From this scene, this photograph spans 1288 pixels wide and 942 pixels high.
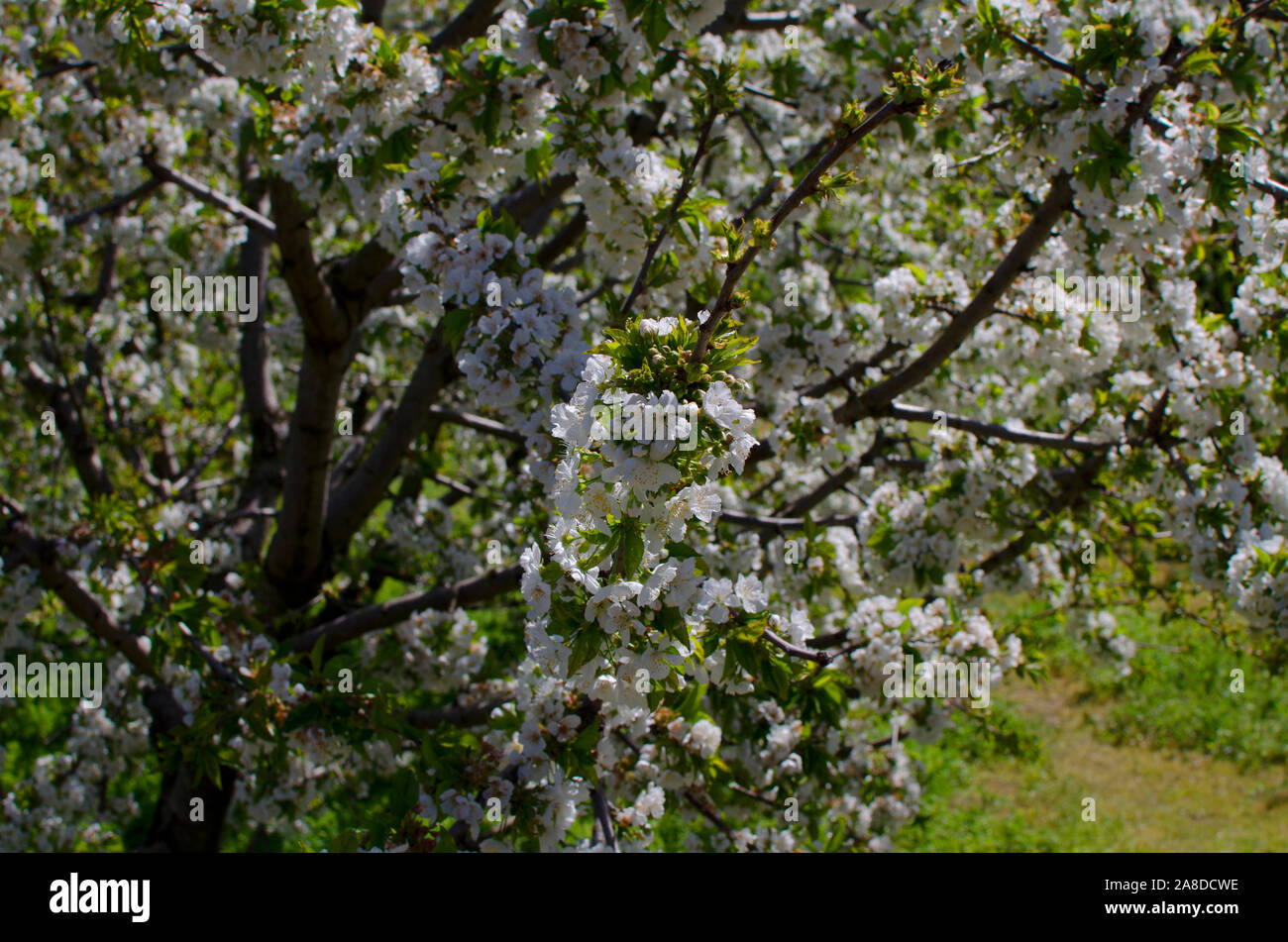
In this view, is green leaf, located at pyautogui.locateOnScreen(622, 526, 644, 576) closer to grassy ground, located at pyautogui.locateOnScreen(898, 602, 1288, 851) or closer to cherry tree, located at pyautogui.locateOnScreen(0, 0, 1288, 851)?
cherry tree, located at pyautogui.locateOnScreen(0, 0, 1288, 851)

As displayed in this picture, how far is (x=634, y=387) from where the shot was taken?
1.62 meters

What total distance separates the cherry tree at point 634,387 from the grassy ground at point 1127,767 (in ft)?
6.21

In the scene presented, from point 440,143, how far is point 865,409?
1654mm

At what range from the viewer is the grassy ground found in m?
5.89

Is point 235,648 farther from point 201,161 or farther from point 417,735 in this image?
point 201,161

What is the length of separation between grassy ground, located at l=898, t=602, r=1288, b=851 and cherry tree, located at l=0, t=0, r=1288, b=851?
1893 mm

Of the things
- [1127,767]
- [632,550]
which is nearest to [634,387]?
[632,550]

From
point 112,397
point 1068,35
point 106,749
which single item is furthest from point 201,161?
point 1068,35

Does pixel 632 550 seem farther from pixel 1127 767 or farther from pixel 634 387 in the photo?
pixel 1127 767

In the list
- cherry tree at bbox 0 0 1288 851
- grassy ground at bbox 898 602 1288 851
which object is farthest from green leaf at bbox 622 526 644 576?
grassy ground at bbox 898 602 1288 851

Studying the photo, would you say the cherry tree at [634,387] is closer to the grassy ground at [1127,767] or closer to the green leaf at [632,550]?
the green leaf at [632,550]

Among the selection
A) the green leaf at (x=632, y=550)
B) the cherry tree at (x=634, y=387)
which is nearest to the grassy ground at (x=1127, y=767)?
the cherry tree at (x=634, y=387)

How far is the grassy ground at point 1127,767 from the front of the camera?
589 cm
